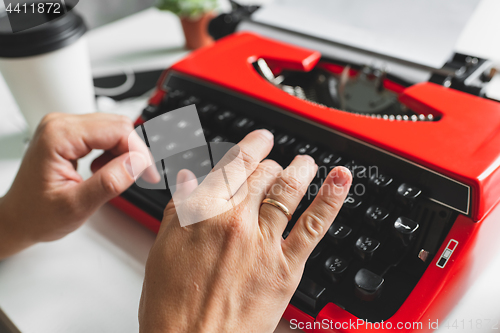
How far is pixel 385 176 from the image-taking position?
1.88ft

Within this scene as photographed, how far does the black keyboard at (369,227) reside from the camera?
1.67 ft

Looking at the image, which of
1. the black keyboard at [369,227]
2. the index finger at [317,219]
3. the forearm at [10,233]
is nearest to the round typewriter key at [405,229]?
the black keyboard at [369,227]

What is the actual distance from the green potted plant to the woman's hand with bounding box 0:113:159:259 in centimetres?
58

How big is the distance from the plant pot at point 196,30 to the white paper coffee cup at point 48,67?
1.34 ft

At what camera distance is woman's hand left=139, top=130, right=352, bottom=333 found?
436 mm

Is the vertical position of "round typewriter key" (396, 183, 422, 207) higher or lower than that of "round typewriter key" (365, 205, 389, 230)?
higher

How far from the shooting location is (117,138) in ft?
2.17

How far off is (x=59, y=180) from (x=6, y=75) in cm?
36

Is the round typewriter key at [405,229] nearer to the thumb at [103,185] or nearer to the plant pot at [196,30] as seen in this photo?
the thumb at [103,185]

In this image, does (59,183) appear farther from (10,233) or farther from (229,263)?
(229,263)

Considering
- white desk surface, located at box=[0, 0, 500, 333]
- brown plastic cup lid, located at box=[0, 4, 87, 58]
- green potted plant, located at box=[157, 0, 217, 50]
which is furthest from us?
green potted plant, located at box=[157, 0, 217, 50]

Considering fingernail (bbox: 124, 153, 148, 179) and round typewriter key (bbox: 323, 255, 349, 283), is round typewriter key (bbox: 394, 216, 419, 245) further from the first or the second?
fingernail (bbox: 124, 153, 148, 179)

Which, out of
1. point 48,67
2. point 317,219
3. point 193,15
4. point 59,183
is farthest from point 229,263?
point 193,15

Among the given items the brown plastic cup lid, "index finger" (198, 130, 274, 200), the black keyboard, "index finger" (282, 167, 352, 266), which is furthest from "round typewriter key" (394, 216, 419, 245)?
the brown plastic cup lid
